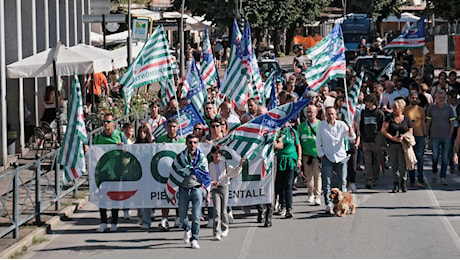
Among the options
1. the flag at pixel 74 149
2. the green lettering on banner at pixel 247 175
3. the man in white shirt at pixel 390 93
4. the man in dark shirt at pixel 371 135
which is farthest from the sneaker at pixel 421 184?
the flag at pixel 74 149

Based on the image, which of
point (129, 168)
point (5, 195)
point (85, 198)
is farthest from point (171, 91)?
point (5, 195)

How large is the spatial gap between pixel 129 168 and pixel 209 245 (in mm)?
2349

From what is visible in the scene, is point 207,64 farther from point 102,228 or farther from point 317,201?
point 102,228

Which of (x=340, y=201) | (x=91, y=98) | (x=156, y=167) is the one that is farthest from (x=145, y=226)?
(x=91, y=98)

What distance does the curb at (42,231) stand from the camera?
43.8ft

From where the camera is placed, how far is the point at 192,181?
45.5 feet

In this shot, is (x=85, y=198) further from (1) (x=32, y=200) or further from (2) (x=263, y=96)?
(2) (x=263, y=96)

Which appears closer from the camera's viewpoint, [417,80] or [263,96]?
[263,96]

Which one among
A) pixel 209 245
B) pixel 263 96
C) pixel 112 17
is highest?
pixel 112 17

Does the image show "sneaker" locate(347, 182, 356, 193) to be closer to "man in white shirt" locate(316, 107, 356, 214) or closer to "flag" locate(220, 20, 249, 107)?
"man in white shirt" locate(316, 107, 356, 214)

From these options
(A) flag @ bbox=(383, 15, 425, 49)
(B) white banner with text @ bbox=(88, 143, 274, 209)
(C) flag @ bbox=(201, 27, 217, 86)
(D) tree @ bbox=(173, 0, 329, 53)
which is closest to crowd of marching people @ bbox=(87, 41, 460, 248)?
(B) white banner with text @ bbox=(88, 143, 274, 209)

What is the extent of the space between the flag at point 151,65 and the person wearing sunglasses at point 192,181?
10.7ft

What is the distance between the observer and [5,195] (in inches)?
574

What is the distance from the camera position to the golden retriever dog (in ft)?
52.3
